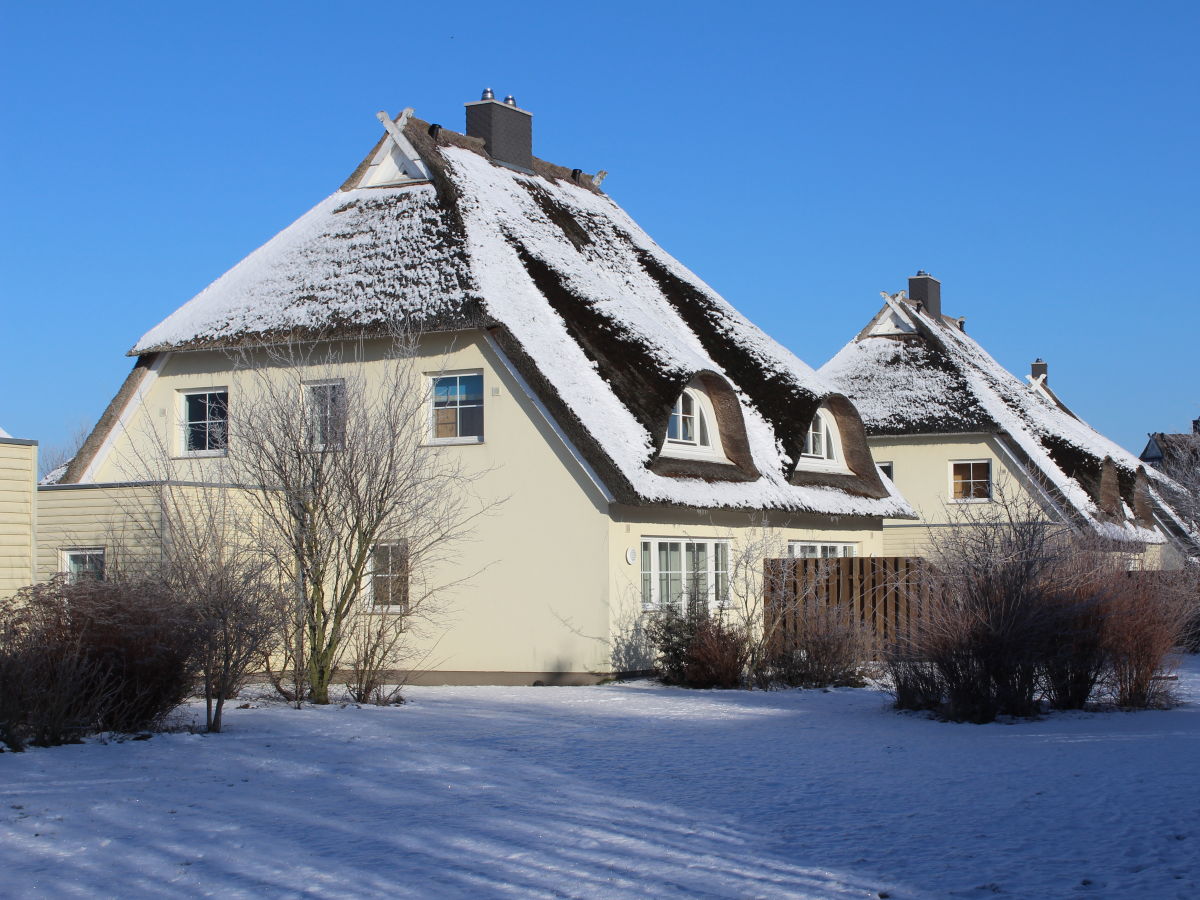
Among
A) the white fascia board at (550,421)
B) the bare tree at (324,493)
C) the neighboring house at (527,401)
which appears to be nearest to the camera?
the bare tree at (324,493)

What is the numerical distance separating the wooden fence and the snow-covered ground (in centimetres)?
422

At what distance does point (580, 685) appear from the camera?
691 inches

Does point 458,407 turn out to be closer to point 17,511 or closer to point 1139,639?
point 17,511

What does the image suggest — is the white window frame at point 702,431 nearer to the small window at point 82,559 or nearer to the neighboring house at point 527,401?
the neighboring house at point 527,401

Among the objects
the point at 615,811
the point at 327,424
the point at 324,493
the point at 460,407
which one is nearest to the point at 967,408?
the point at 460,407

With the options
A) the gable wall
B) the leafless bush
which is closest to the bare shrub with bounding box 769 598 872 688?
the gable wall

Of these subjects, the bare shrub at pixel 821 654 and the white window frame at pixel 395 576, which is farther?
the white window frame at pixel 395 576

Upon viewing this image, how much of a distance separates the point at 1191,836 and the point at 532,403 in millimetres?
11957

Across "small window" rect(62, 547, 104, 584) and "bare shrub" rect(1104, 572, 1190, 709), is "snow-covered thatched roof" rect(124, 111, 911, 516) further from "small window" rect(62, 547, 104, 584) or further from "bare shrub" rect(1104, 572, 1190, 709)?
"bare shrub" rect(1104, 572, 1190, 709)

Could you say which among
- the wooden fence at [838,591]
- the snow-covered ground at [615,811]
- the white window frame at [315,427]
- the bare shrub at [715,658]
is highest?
the white window frame at [315,427]

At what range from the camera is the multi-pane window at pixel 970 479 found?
32156 millimetres

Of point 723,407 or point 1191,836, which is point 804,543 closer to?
point 723,407

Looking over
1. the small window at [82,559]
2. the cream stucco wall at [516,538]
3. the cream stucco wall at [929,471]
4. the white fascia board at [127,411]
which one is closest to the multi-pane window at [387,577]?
the cream stucco wall at [516,538]

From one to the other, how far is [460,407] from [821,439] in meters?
7.59
